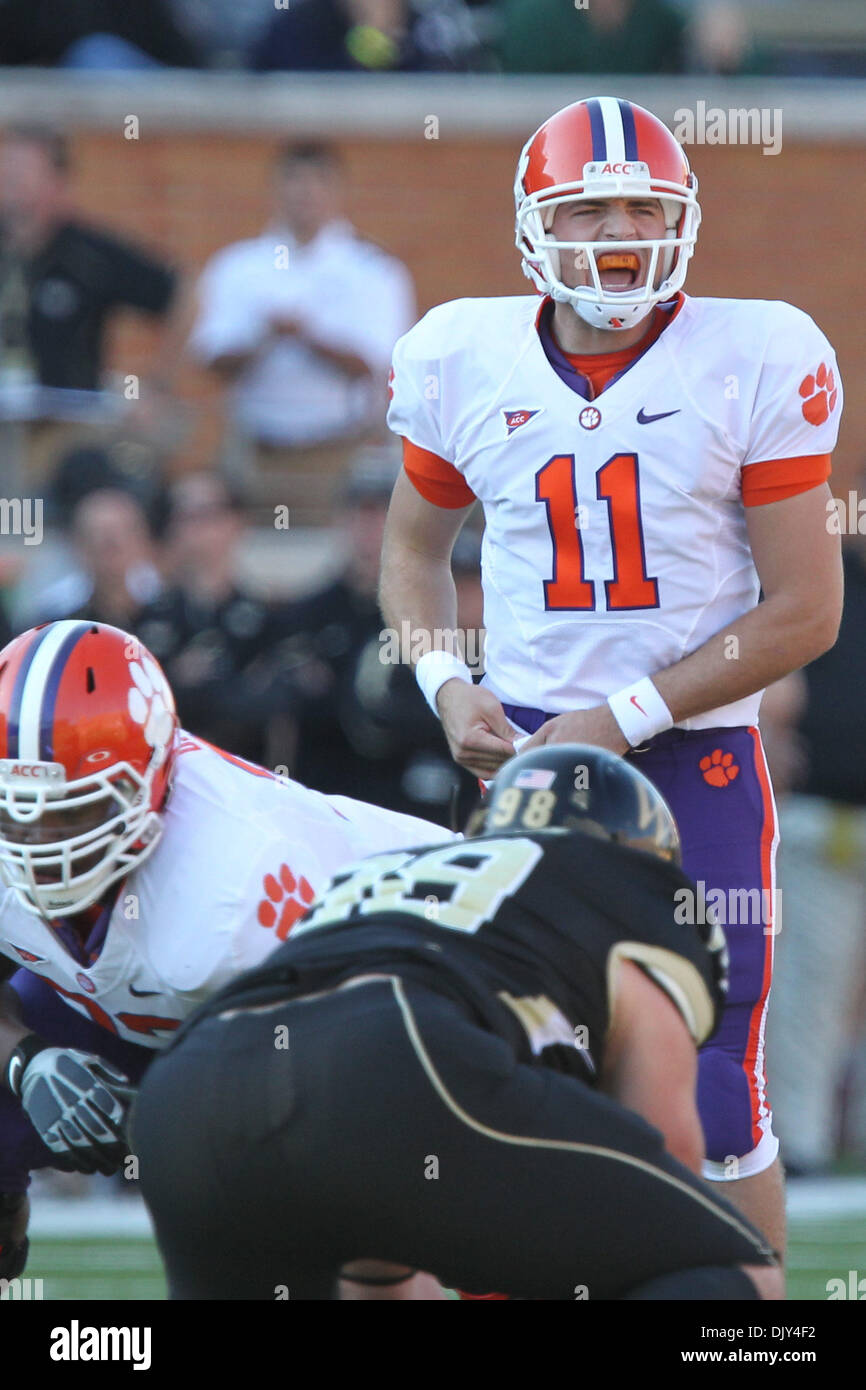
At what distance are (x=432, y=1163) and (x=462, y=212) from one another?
23.2ft

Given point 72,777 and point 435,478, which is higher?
point 435,478

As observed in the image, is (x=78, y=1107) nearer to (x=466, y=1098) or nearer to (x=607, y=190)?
(x=466, y=1098)

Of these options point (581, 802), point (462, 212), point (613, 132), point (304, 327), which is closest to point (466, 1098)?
point (581, 802)

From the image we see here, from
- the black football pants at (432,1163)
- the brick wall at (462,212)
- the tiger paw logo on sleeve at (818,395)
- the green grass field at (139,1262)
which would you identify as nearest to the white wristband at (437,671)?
the tiger paw logo on sleeve at (818,395)

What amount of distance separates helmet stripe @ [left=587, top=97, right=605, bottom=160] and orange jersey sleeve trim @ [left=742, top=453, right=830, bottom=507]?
2.14 ft

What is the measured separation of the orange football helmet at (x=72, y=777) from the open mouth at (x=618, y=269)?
1.15 metres

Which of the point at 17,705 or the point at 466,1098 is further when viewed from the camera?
the point at 17,705

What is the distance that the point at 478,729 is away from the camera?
160 inches

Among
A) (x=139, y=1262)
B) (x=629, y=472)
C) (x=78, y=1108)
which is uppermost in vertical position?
(x=629, y=472)

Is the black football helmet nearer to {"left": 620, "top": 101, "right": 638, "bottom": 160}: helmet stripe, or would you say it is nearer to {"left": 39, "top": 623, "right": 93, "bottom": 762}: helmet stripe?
{"left": 39, "top": 623, "right": 93, "bottom": 762}: helmet stripe

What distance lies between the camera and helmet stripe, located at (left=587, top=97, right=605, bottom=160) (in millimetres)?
4027

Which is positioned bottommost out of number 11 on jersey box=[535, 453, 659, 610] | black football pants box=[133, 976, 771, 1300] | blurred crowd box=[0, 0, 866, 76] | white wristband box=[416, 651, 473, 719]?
black football pants box=[133, 976, 771, 1300]

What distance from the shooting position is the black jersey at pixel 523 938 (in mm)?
3133

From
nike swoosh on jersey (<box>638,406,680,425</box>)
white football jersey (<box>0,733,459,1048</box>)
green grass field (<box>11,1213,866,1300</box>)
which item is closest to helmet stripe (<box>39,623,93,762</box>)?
white football jersey (<box>0,733,459,1048</box>)
